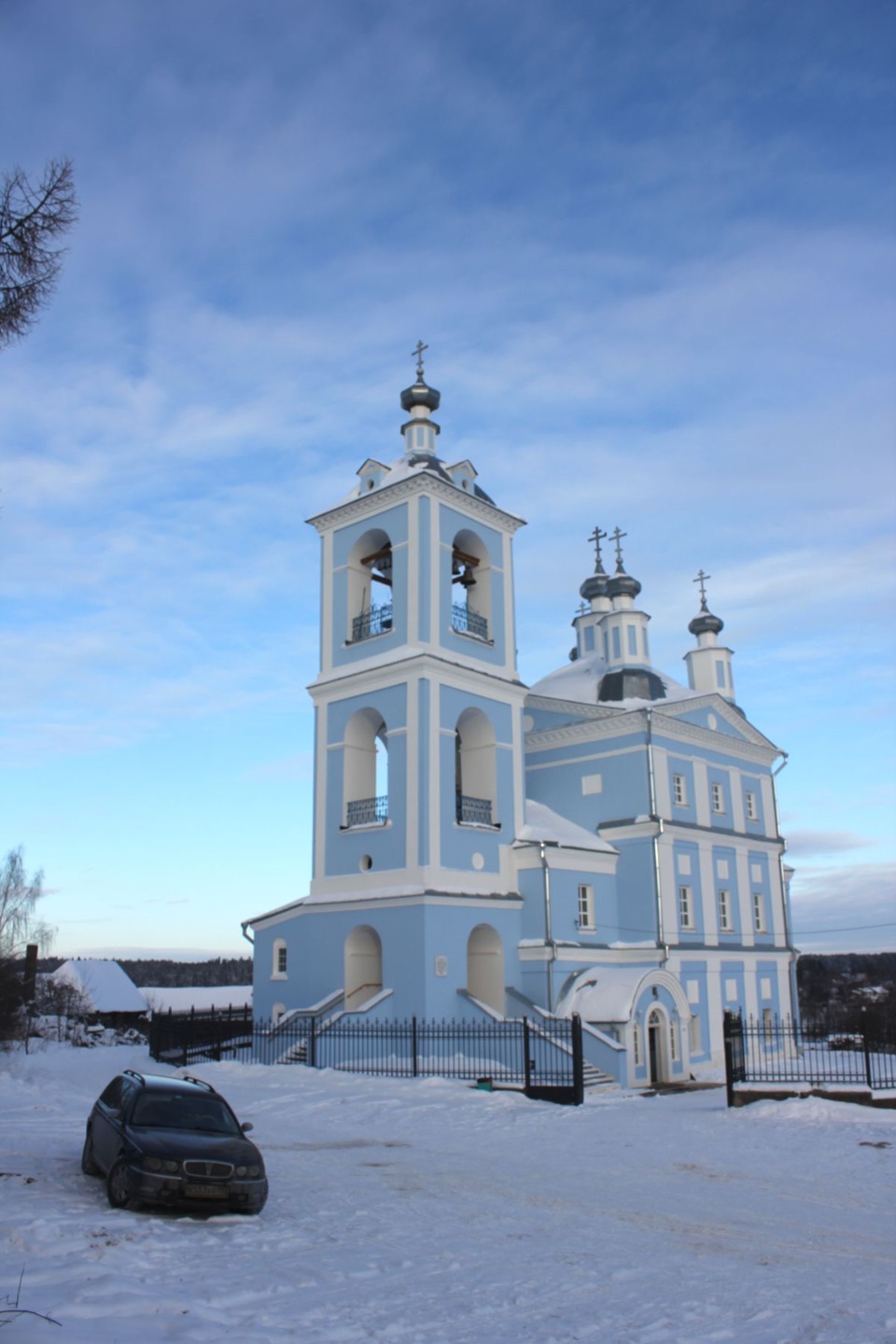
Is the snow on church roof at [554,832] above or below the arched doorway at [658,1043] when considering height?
above

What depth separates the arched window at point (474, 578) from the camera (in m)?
27.8

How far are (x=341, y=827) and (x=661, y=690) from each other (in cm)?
1192

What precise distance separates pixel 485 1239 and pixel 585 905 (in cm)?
1953

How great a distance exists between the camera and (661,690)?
33.0 metres

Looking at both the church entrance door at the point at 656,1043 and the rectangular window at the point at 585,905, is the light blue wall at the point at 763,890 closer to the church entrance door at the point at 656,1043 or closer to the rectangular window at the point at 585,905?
the rectangular window at the point at 585,905

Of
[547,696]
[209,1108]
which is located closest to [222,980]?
[547,696]

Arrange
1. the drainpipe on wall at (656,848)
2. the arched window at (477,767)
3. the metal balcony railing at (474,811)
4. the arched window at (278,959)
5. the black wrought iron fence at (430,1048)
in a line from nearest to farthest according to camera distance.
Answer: the black wrought iron fence at (430,1048), the metal balcony railing at (474,811), the arched window at (477,767), the arched window at (278,959), the drainpipe on wall at (656,848)

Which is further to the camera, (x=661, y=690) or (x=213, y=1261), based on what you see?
(x=661, y=690)

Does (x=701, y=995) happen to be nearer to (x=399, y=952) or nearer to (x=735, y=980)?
(x=735, y=980)

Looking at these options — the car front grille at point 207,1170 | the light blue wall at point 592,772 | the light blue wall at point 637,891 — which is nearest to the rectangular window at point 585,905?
the light blue wall at point 637,891

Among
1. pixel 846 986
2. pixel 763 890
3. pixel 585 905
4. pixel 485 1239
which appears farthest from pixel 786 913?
pixel 846 986

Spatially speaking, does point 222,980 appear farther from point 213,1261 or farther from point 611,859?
point 213,1261

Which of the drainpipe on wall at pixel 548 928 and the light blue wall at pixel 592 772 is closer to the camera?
the drainpipe on wall at pixel 548 928

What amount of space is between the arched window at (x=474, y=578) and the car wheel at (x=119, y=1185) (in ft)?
63.8
